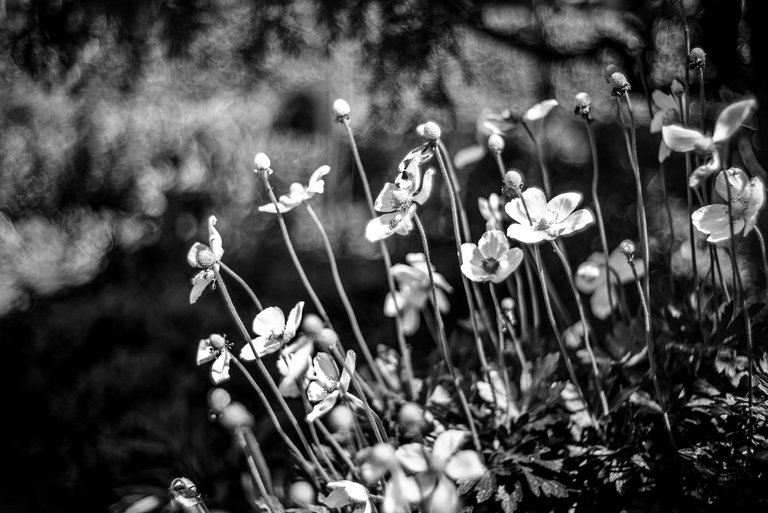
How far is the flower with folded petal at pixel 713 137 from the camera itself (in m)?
0.71

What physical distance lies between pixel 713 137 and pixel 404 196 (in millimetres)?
388

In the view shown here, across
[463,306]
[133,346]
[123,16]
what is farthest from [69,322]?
[463,306]

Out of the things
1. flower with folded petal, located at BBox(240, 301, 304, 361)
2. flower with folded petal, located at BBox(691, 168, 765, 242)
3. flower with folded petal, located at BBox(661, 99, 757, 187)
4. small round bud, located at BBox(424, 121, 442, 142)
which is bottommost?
flower with folded petal, located at BBox(240, 301, 304, 361)

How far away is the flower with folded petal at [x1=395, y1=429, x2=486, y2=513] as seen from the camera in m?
0.68

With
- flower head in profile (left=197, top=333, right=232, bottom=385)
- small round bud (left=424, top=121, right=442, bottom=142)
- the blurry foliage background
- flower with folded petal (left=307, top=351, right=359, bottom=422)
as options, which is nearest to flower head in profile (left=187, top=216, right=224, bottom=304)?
flower head in profile (left=197, top=333, right=232, bottom=385)

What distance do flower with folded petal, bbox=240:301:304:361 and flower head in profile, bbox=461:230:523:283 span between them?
265mm

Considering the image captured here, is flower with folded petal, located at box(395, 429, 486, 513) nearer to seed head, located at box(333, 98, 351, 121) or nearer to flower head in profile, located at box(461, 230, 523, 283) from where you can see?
flower head in profile, located at box(461, 230, 523, 283)

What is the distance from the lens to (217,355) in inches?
36.2

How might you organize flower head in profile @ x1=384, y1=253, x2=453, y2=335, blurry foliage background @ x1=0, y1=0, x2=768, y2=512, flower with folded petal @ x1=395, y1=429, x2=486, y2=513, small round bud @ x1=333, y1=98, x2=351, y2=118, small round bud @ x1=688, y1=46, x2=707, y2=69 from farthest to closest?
blurry foliage background @ x1=0, y1=0, x2=768, y2=512, flower head in profile @ x1=384, y1=253, x2=453, y2=335, small round bud @ x1=333, y1=98, x2=351, y2=118, small round bud @ x1=688, y1=46, x2=707, y2=69, flower with folded petal @ x1=395, y1=429, x2=486, y2=513

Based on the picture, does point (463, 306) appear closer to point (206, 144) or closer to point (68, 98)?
point (206, 144)

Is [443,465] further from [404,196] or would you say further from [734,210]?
[734,210]

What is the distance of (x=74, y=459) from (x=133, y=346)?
13.9 inches

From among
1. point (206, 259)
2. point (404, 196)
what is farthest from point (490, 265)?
point (206, 259)

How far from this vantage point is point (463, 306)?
6.09ft
